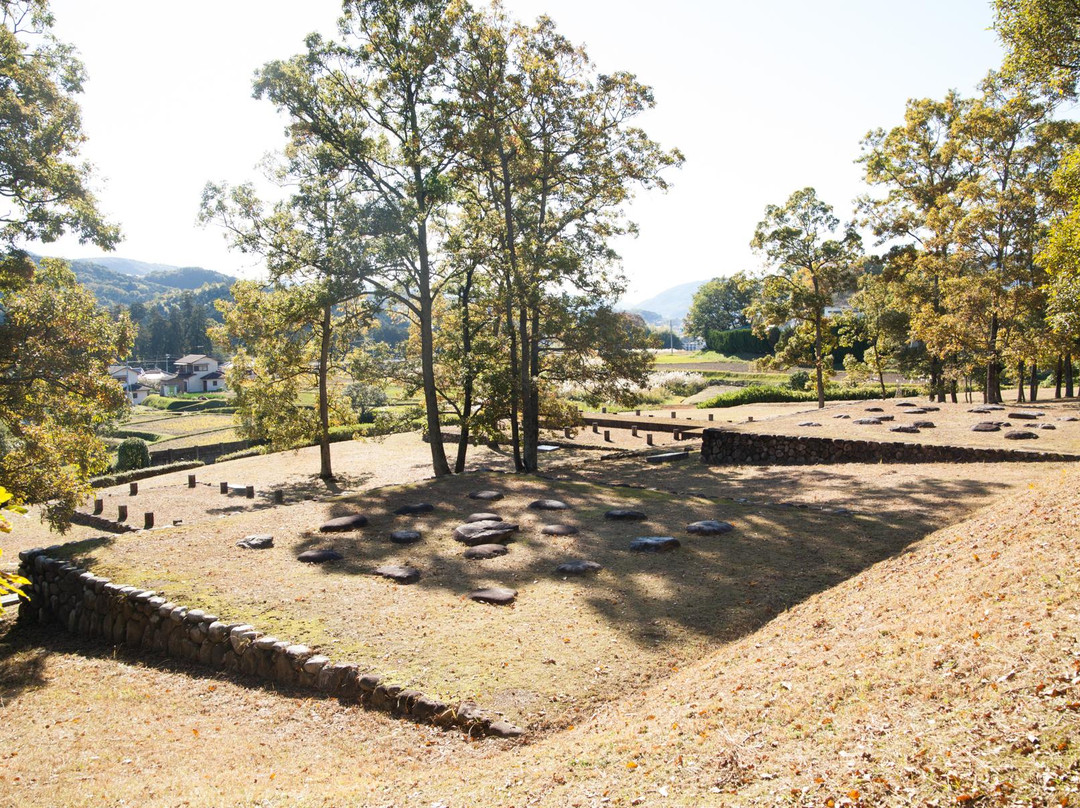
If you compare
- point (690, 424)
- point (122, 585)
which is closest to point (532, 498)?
point (122, 585)

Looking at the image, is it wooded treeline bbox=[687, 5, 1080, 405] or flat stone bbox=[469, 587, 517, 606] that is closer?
flat stone bbox=[469, 587, 517, 606]

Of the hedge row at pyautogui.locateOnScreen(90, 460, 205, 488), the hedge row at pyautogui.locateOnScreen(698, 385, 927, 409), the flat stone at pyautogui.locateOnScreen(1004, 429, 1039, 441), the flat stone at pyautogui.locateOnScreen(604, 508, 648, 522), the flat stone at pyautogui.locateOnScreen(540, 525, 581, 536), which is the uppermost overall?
the hedge row at pyautogui.locateOnScreen(698, 385, 927, 409)

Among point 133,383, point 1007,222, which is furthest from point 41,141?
point 133,383

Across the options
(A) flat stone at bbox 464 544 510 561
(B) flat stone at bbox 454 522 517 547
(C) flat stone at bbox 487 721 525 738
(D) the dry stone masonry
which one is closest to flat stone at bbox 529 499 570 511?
(B) flat stone at bbox 454 522 517 547

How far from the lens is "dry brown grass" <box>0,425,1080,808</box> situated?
4660mm

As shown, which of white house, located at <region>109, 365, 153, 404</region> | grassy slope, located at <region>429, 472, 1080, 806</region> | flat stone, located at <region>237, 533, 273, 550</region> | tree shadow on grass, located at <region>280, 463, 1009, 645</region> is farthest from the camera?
white house, located at <region>109, 365, 153, 404</region>

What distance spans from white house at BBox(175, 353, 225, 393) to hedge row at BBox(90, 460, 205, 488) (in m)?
68.4

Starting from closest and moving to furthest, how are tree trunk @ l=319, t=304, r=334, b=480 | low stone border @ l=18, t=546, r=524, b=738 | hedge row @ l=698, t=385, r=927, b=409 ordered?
low stone border @ l=18, t=546, r=524, b=738, tree trunk @ l=319, t=304, r=334, b=480, hedge row @ l=698, t=385, r=927, b=409

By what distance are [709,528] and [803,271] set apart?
23125 mm

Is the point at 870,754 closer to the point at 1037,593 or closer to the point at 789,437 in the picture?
the point at 1037,593

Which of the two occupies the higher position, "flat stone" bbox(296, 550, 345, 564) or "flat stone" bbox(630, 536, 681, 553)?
"flat stone" bbox(630, 536, 681, 553)

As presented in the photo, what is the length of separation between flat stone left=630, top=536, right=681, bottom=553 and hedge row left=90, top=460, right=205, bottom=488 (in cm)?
2650

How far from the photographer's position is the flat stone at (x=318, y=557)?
Answer: 37.6 ft

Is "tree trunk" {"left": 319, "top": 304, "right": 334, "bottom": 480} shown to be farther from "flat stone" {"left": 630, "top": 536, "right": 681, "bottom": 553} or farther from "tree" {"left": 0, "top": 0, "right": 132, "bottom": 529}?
"flat stone" {"left": 630, "top": 536, "right": 681, "bottom": 553}
